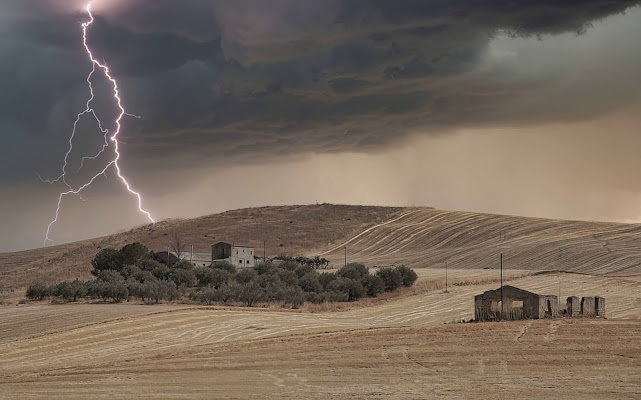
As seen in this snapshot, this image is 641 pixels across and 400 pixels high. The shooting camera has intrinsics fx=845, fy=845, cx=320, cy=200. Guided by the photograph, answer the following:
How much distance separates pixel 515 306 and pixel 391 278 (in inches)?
1256

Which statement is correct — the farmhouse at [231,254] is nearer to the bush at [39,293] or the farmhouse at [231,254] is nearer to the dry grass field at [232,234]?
the dry grass field at [232,234]

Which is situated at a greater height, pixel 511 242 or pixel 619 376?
pixel 511 242

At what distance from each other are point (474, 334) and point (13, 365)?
2176 centimetres

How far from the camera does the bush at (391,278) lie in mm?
80500

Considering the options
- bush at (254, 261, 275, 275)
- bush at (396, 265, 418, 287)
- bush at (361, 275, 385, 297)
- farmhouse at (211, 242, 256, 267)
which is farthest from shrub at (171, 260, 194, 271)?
bush at (396, 265, 418, 287)

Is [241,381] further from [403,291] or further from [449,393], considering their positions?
[403,291]

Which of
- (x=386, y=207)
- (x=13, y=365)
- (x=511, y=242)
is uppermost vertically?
(x=386, y=207)

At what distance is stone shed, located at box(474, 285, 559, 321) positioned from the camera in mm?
48094

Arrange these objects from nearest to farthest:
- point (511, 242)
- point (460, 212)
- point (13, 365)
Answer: point (13, 365), point (511, 242), point (460, 212)

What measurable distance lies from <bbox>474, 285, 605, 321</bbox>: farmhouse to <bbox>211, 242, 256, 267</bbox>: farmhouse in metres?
60.1

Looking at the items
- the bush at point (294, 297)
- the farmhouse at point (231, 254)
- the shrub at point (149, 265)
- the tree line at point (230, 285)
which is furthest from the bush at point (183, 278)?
the farmhouse at point (231, 254)

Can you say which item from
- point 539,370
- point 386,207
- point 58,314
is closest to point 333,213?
point 386,207

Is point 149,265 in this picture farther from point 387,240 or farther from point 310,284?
point 387,240

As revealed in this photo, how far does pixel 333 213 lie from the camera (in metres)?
167
